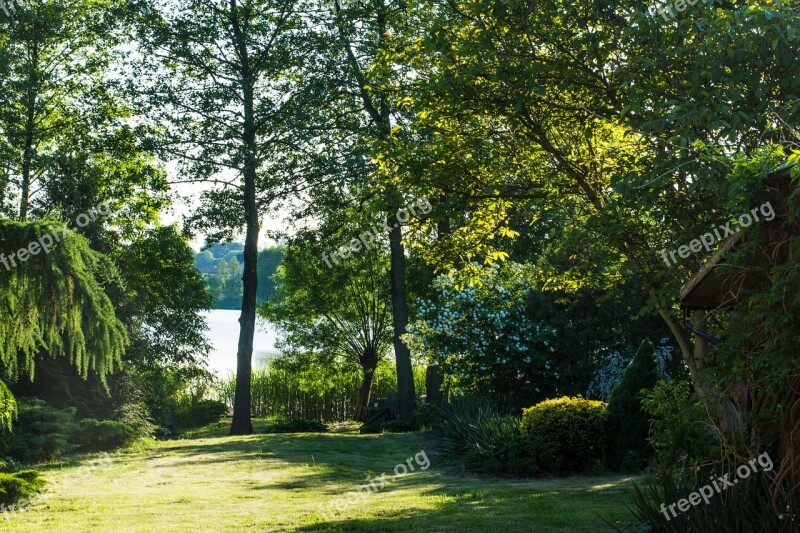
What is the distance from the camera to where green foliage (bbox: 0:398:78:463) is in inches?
606

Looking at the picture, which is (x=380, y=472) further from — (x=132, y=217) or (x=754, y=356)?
(x=132, y=217)

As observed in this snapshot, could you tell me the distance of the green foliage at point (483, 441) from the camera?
13.2 m

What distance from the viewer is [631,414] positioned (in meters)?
13.4

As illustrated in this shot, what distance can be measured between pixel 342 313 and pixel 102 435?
1255 centimetres

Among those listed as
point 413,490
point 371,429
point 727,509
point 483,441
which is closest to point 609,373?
point 483,441

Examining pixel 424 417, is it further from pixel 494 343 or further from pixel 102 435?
pixel 102 435

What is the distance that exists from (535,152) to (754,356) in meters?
6.80

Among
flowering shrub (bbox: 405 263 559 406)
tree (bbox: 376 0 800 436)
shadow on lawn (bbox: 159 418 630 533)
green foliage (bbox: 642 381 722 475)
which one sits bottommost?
shadow on lawn (bbox: 159 418 630 533)

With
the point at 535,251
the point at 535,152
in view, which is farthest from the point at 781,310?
the point at 535,251

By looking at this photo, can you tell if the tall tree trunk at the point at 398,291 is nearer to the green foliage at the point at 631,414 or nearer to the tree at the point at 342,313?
the tree at the point at 342,313

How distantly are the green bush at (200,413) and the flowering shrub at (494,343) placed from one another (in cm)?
1099

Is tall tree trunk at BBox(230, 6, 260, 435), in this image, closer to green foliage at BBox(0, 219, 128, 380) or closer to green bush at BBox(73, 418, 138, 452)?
green bush at BBox(73, 418, 138, 452)

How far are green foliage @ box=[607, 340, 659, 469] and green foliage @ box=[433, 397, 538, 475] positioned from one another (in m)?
1.46

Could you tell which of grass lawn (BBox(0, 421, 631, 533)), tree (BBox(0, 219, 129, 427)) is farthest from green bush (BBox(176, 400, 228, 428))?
tree (BBox(0, 219, 129, 427))
